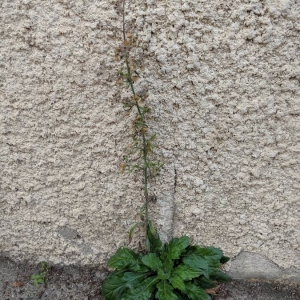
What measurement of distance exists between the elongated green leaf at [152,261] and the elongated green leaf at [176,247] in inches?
1.8

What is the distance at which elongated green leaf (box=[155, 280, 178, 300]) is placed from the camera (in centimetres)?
133

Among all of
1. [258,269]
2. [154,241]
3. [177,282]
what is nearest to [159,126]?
[154,241]

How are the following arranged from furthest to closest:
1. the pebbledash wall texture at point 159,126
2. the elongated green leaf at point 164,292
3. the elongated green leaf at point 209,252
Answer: the elongated green leaf at point 209,252, the elongated green leaf at point 164,292, the pebbledash wall texture at point 159,126

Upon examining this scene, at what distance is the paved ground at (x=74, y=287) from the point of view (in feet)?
4.94

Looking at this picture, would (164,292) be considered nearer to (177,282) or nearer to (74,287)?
(177,282)

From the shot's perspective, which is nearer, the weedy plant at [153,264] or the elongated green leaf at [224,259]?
the weedy plant at [153,264]

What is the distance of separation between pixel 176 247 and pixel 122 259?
22cm

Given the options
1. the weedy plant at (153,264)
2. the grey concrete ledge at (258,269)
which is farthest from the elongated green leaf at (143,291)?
Result: the grey concrete ledge at (258,269)

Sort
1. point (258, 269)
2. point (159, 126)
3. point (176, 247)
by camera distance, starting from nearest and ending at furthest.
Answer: point (159, 126), point (176, 247), point (258, 269)

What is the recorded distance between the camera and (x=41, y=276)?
1.56 meters

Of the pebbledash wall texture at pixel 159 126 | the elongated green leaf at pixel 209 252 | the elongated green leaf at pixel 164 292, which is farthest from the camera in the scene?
the elongated green leaf at pixel 209 252

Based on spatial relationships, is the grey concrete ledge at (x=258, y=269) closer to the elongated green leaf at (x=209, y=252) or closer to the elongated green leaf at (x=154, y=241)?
the elongated green leaf at (x=209, y=252)

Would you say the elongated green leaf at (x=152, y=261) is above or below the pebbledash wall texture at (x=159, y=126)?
below

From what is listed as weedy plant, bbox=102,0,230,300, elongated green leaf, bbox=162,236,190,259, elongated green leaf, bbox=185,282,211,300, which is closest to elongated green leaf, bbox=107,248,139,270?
weedy plant, bbox=102,0,230,300
